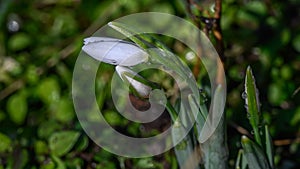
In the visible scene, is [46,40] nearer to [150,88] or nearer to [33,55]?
[33,55]

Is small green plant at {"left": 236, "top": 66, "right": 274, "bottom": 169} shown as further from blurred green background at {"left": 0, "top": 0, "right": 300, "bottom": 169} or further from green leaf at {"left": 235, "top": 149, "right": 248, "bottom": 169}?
blurred green background at {"left": 0, "top": 0, "right": 300, "bottom": 169}

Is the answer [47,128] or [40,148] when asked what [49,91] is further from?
[40,148]

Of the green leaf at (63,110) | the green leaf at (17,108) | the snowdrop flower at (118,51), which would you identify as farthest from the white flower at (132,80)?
the green leaf at (17,108)

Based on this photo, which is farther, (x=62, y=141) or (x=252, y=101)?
(x=62, y=141)

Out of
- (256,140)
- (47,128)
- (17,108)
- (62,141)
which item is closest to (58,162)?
(62,141)

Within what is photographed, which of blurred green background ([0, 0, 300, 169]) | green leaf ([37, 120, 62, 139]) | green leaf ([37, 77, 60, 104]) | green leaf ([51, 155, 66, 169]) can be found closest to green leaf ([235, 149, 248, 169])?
blurred green background ([0, 0, 300, 169])
